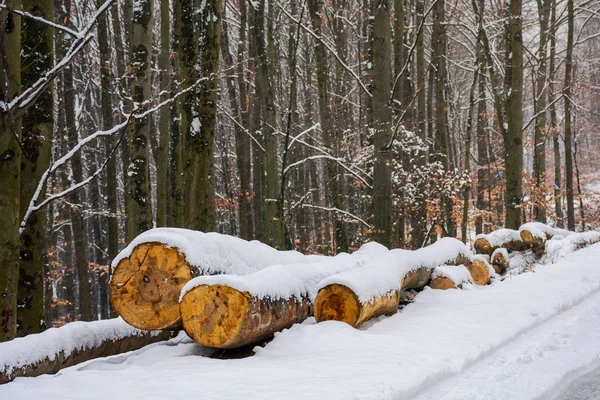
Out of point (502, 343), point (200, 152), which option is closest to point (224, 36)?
point (200, 152)

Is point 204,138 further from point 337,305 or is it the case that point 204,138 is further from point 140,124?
point 337,305

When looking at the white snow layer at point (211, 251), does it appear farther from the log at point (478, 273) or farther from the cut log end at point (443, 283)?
the log at point (478, 273)

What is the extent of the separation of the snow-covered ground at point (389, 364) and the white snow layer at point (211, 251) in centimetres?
83

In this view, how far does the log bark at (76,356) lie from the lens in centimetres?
394

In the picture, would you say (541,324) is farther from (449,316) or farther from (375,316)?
(375,316)

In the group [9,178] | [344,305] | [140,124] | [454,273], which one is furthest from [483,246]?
[9,178]

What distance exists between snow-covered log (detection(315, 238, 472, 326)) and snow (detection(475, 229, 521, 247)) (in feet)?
18.3

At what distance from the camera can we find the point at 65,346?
14.9 feet

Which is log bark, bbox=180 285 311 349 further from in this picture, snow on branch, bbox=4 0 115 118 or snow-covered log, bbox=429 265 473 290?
snow-covered log, bbox=429 265 473 290

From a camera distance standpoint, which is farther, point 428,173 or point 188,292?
point 428,173

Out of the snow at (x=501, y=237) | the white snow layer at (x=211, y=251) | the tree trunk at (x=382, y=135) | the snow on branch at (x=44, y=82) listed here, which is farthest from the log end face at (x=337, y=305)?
the snow at (x=501, y=237)

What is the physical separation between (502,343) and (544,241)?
9.79 m

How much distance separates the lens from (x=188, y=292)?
451cm

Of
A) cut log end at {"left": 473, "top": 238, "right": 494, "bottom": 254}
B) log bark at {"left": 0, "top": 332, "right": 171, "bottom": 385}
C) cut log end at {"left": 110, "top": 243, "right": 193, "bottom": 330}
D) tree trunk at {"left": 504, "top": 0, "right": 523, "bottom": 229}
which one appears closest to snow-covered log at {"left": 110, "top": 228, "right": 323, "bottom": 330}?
cut log end at {"left": 110, "top": 243, "right": 193, "bottom": 330}
